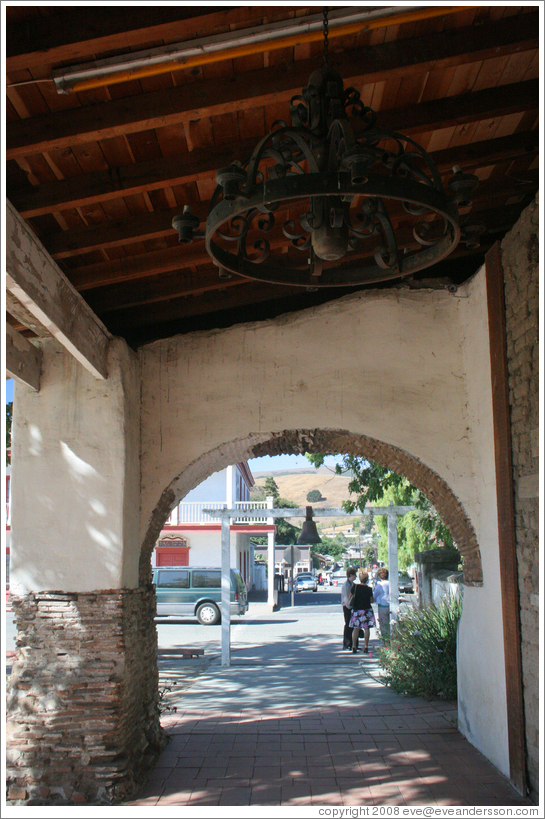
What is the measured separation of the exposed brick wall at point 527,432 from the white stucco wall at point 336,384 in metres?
0.76

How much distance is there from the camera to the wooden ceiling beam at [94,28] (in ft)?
8.47

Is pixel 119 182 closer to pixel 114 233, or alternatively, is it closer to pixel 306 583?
pixel 114 233

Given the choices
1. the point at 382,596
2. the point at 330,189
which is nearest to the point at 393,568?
the point at 382,596

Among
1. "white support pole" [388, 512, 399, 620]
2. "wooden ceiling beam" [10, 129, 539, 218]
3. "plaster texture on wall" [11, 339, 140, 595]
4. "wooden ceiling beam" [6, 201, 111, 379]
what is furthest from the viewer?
"white support pole" [388, 512, 399, 620]

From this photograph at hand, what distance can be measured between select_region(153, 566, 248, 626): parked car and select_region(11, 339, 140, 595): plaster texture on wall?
10.1m

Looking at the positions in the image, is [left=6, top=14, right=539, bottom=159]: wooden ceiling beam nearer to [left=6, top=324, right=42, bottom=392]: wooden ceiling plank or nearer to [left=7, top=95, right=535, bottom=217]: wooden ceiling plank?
[left=7, top=95, right=535, bottom=217]: wooden ceiling plank

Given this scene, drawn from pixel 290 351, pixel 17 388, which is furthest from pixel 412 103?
pixel 17 388

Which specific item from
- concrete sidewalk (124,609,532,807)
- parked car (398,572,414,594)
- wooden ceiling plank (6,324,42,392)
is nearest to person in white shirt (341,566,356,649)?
concrete sidewalk (124,609,532,807)

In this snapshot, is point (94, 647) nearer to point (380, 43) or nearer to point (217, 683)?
point (217, 683)

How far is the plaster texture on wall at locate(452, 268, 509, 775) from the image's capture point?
14.6 ft

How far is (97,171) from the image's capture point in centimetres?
354

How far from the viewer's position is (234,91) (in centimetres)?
308

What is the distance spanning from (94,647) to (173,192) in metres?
3.06

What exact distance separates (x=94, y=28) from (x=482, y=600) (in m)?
4.29
